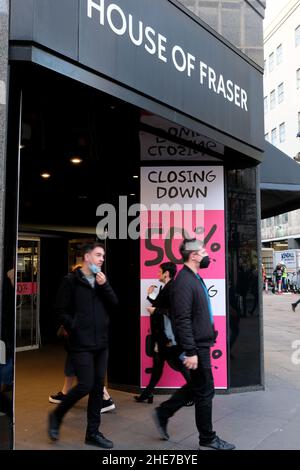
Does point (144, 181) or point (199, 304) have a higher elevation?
point (144, 181)

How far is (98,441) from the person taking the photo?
387 cm

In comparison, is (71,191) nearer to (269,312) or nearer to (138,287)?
(138,287)

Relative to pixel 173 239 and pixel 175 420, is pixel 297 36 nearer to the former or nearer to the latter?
pixel 173 239

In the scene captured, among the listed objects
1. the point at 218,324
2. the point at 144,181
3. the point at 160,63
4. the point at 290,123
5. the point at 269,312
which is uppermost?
the point at 290,123

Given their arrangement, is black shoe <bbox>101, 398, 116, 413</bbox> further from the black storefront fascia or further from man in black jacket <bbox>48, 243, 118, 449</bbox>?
the black storefront fascia

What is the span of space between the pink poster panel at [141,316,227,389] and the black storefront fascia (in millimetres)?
217

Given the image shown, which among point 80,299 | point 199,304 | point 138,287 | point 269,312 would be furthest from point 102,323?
point 269,312

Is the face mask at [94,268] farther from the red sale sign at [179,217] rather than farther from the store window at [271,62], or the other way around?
the store window at [271,62]

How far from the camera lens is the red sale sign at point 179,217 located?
5.67 m

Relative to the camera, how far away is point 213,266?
18.6ft

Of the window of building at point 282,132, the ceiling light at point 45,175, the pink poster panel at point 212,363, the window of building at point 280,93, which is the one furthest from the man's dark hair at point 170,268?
the window of building at point 280,93

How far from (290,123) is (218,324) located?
37627mm

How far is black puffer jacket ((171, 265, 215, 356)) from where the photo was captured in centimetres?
367

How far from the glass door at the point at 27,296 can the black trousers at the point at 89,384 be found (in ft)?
16.8
